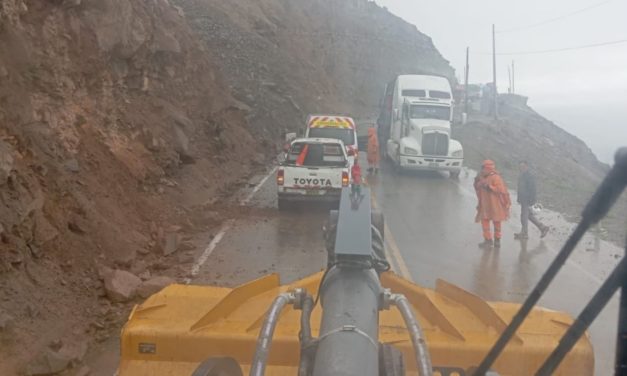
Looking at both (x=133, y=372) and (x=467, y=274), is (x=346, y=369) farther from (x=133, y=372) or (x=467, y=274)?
(x=467, y=274)

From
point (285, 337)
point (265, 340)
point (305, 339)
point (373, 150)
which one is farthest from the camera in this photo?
point (373, 150)

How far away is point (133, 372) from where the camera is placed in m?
4.65

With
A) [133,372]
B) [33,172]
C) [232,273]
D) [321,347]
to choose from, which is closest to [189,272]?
[232,273]

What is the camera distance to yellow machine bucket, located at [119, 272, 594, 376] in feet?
15.3

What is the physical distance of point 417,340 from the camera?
3346mm

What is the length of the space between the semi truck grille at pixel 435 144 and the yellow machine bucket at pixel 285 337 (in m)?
20.8

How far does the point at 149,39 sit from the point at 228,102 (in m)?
8.59

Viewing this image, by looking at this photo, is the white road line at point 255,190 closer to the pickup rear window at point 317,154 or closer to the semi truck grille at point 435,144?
the pickup rear window at point 317,154

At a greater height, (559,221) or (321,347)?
(321,347)

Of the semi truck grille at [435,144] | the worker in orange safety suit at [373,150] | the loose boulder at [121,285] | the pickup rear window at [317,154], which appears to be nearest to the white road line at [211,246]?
the loose boulder at [121,285]

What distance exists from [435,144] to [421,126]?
101 centimetres

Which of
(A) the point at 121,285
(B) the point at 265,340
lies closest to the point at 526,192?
(A) the point at 121,285

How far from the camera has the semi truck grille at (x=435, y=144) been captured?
25.9m

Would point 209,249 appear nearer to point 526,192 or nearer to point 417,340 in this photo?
point 526,192
